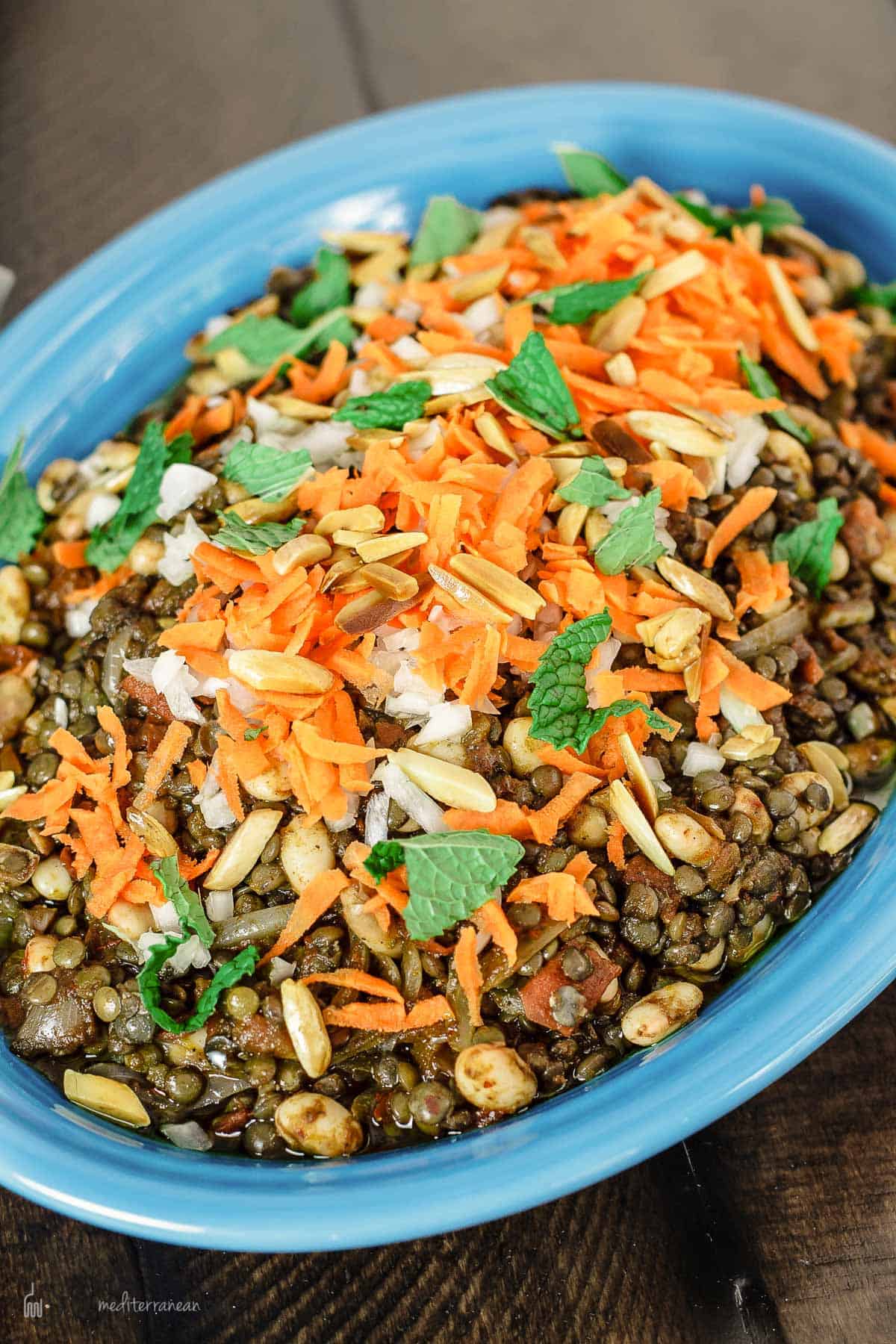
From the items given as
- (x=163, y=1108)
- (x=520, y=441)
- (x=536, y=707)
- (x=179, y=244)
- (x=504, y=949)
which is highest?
(x=179, y=244)

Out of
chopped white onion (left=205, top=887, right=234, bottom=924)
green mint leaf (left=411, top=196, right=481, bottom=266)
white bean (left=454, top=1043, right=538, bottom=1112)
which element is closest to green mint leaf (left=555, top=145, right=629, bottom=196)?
green mint leaf (left=411, top=196, right=481, bottom=266)

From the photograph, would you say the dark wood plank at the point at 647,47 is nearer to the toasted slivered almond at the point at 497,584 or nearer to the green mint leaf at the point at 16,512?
the green mint leaf at the point at 16,512

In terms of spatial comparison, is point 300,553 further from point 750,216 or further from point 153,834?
point 750,216

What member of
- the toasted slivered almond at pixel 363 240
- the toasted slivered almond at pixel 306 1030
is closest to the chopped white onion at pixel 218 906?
the toasted slivered almond at pixel 306 1030

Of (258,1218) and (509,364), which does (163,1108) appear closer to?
(258,1218)

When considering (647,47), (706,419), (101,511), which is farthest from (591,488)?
(647,47)

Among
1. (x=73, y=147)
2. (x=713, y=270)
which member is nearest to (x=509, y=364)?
(x=713, y=270)
